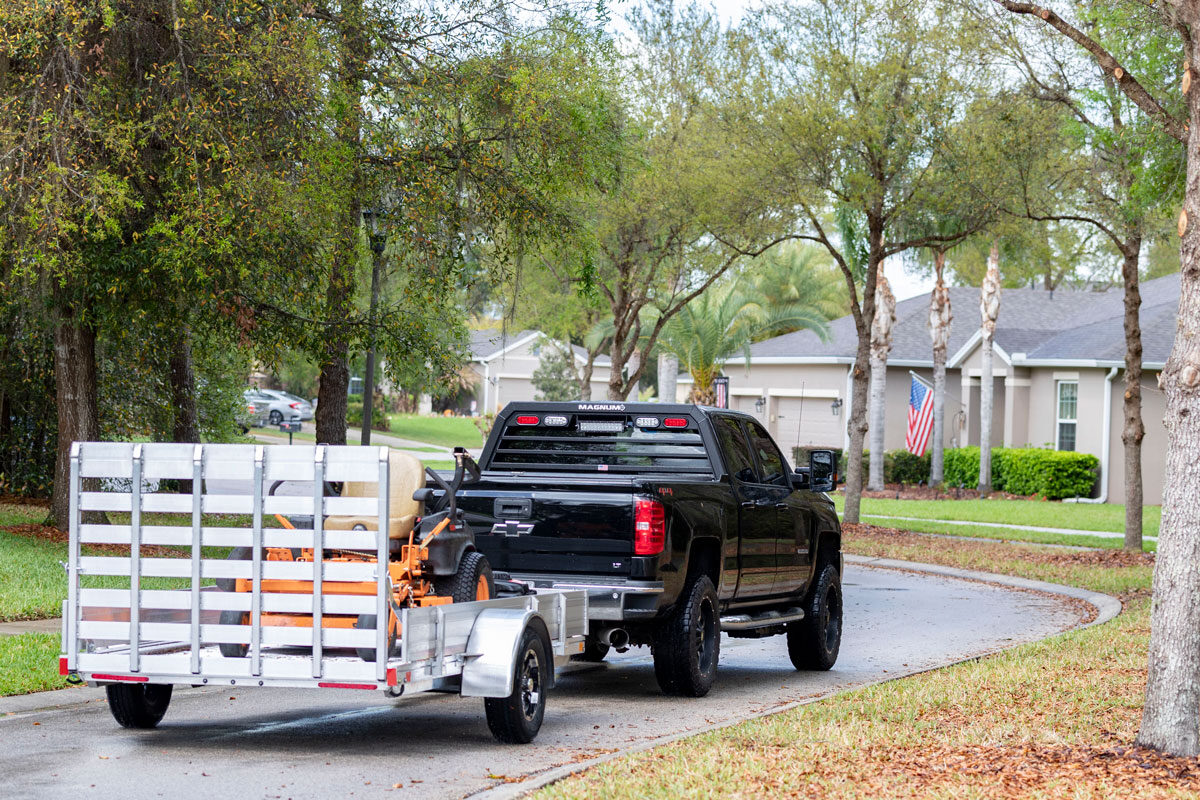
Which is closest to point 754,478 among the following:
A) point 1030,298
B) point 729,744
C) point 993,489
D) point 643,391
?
point 729,744

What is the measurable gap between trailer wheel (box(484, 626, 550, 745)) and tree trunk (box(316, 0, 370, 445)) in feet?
25.2

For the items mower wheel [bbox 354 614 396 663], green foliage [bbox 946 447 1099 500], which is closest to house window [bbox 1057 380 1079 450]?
green foliage [bbox 946 447 1099 500]

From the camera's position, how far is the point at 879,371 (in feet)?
130

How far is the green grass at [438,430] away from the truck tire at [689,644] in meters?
46.7

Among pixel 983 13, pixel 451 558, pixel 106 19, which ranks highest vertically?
pixel 983 13

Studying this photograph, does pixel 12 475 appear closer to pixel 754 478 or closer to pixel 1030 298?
pixel 754 478

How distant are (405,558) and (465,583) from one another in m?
0.49

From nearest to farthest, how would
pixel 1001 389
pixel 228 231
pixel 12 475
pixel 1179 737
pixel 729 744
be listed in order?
pixel 1179 737, pixel 729 744, pixel 228 231, pixel 12 475, pixel 1001 389

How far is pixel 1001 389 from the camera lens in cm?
4075

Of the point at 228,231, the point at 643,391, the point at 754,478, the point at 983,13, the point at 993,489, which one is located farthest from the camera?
the point at 643,391

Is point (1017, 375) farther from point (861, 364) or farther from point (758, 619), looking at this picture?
point (758, 619)

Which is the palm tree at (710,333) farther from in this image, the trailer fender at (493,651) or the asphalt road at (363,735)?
the trailer fender at (493,651)

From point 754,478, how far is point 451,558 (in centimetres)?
369

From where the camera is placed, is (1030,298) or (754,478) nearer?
(754,478)
